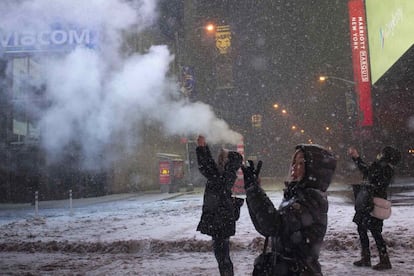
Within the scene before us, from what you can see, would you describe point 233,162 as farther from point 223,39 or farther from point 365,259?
point 223,39

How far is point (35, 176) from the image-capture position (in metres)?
18.9

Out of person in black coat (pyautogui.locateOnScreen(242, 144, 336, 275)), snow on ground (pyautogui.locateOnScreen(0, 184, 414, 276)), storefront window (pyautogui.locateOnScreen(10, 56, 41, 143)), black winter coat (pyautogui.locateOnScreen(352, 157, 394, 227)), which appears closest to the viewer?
person in black coat (pyautogui.locateOnScreen(242, 144, 336, 275))

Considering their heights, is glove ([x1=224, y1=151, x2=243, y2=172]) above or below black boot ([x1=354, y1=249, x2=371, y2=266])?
above

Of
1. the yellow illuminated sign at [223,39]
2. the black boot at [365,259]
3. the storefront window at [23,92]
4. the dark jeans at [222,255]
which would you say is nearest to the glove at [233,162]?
the dark jeans at [222,255]

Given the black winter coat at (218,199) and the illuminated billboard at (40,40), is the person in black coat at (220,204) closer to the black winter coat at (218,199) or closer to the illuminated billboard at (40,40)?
the black winter coat at (218,199)

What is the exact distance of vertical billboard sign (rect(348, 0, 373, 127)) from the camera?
19016 mm

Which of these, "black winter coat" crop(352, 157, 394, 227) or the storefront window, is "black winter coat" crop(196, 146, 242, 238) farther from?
the storefront window

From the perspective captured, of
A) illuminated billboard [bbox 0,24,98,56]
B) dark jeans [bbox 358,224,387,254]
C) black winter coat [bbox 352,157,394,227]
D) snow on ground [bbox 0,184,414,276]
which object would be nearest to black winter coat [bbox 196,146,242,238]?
snow on ground [bbox 0,184,414,276]

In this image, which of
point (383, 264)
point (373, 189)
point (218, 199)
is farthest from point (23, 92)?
point (383, 264)

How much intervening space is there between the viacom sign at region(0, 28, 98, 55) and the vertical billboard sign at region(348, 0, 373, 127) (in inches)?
551

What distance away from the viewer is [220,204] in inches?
163

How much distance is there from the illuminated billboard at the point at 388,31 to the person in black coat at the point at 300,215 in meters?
8.40

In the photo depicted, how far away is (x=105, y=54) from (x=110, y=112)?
10.2 feet

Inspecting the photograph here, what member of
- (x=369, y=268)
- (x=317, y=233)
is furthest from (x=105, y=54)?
(x=317, y=233)
